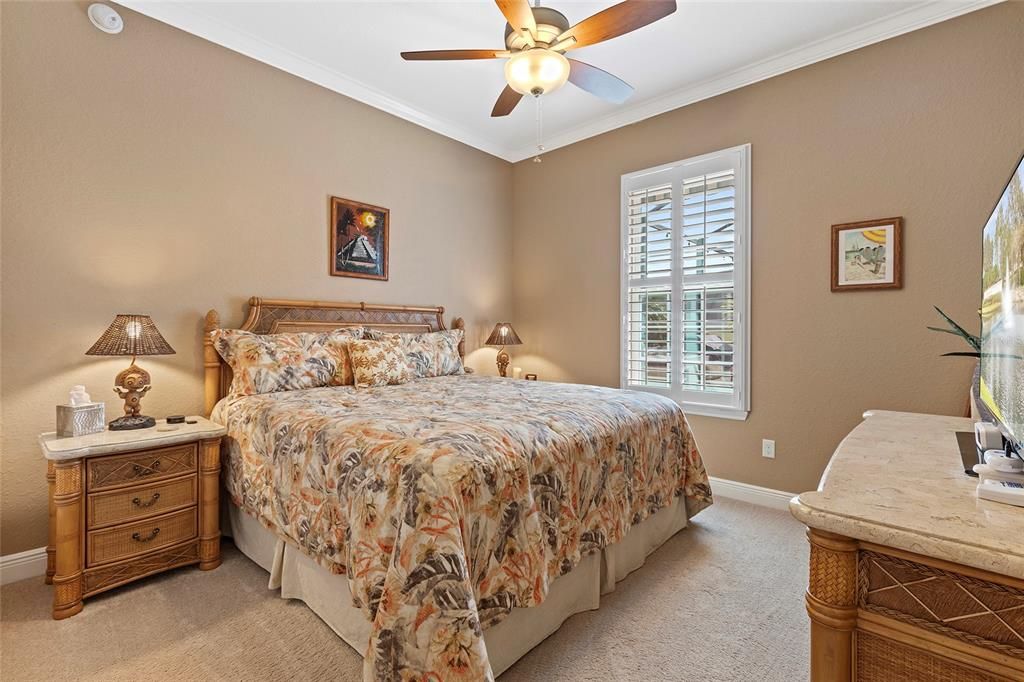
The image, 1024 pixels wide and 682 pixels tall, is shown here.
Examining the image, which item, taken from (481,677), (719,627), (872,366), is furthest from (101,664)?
(872,366)

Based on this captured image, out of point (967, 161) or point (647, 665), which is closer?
point (647, 665)

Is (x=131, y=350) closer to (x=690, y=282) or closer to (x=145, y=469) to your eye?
(x=145, y=469)

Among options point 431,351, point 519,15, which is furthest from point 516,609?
point 519,15

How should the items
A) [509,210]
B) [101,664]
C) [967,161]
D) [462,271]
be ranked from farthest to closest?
[509,210] → [462,271] → [967,161] → [101,664]

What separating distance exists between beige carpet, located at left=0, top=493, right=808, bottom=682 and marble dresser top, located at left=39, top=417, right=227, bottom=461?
70 centimetres

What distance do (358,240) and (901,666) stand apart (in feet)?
12.1

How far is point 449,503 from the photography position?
4.42 feet

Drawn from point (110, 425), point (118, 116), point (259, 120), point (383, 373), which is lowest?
point (110, 425)

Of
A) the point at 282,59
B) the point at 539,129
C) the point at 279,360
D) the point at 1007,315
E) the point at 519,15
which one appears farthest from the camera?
the point at 539,129

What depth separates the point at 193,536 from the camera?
92.4 inches

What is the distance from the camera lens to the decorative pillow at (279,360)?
265 cm

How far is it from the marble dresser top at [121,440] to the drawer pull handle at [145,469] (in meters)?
0.09

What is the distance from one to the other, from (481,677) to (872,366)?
2.91 metres

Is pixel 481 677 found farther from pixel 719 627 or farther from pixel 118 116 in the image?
pixel 118 116
